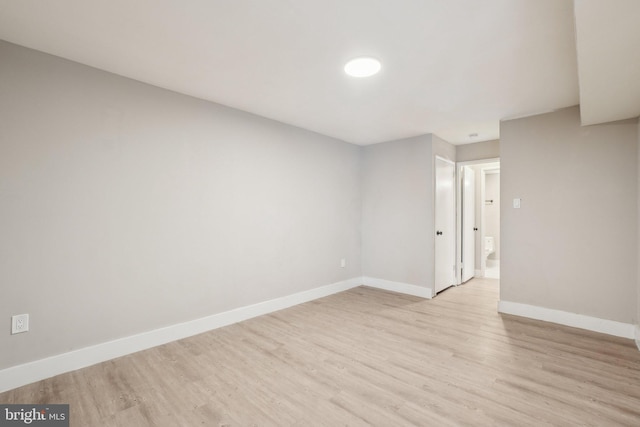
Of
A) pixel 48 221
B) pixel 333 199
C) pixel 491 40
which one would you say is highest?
pixel 491 40

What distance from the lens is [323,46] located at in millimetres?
2105

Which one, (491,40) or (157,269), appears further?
(157,269)

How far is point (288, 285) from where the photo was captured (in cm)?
400

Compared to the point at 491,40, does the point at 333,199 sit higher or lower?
lower

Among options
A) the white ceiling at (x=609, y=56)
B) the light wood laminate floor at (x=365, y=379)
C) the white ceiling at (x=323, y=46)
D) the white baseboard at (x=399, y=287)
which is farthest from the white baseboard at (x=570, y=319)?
the white ceiling at (x=323, y=46)

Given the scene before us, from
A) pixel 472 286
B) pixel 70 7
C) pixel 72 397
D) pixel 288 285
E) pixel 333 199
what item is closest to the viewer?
pixel 70 7

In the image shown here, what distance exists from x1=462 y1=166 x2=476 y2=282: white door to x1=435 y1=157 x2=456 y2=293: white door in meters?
0.29

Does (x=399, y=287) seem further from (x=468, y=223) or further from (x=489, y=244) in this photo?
(x=489, y=244)

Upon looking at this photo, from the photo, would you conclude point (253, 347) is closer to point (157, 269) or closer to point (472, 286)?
point (157, 269)

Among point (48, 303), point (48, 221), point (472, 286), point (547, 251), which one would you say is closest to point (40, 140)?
point (48, 221)

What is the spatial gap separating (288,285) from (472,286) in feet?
10.8

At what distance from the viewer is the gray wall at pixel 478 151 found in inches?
183

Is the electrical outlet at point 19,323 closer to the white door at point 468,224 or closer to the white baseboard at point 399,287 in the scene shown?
the white baseboard at point 399,287

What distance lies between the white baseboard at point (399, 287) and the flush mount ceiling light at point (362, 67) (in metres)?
3.24
